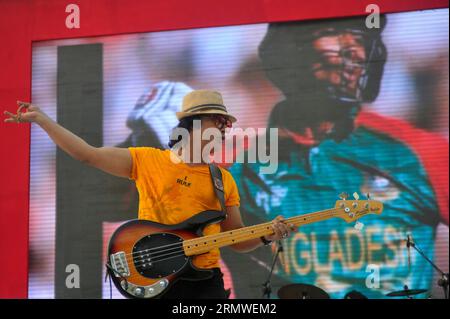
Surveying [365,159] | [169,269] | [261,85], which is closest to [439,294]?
[365,159]

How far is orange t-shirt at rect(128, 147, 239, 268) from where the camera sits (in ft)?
10.5

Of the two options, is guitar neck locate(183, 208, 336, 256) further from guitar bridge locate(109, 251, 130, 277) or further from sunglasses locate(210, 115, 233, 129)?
sunglasses locate(210, 115, 233, 129)

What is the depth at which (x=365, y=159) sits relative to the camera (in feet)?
21.6

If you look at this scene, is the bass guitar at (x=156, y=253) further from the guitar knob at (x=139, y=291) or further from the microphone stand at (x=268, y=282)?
the microphone stand at (x=268, y=282)

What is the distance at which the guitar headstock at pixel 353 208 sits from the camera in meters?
3.69

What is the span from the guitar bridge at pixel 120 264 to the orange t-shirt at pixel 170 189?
0.67 ft

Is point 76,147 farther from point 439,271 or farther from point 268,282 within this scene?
point 439,271

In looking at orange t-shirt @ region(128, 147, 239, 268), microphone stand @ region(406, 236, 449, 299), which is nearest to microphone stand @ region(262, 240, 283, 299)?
microphone stand @ region(406, 236, 449, 299)

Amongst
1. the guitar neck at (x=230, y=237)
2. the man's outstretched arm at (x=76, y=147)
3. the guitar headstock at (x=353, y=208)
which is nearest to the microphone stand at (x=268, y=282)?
the guitar headstock at (x=353, y=208)

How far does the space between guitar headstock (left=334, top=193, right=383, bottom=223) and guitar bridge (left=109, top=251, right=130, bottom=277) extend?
1.13 metres

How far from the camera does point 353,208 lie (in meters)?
3.73

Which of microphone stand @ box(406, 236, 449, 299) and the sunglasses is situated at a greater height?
the sunglasses

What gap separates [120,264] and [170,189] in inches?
16.4

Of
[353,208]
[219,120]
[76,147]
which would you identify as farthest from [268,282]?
[76,147]
